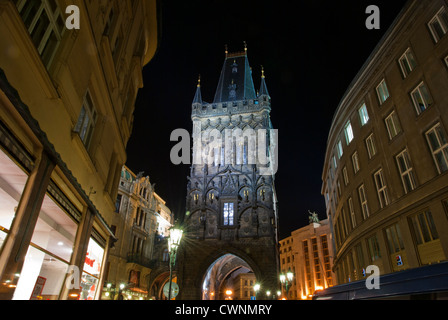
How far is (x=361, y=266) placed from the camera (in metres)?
19.6

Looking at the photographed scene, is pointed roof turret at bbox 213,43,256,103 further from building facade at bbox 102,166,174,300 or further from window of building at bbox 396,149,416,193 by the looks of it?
window of building at bbox 396,149,416,193

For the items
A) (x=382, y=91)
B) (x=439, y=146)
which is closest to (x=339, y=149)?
(x=382, y=91)

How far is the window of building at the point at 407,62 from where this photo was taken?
14.1m

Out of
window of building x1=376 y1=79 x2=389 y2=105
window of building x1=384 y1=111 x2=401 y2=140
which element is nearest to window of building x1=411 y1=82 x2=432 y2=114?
window of building x1=384 y1=111 x2=401 y2=140

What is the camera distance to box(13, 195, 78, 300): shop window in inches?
251

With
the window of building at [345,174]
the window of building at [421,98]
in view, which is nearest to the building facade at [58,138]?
the window of building at [421,98]

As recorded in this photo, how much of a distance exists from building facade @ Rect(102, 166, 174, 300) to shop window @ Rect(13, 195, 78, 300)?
74.7ft

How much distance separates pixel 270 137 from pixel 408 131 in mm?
30707

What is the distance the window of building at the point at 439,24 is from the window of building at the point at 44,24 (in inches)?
553

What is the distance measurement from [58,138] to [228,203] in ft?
107

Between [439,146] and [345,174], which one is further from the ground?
[345,174]

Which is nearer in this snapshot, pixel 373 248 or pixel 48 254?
pixel 48 254

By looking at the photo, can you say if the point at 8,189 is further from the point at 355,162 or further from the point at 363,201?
the point at 355,162

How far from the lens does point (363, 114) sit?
63.4 feet
